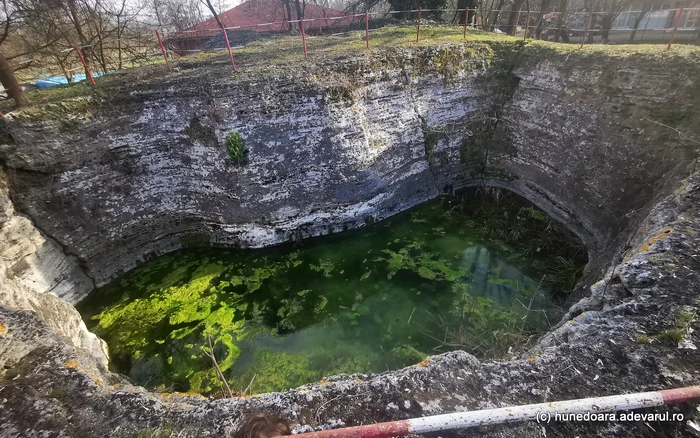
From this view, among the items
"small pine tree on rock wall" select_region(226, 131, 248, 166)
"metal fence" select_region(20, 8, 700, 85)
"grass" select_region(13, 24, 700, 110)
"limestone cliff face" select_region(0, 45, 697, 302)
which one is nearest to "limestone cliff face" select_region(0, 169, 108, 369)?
"limestone cliff face" select_region(0, 45, 697, 302)

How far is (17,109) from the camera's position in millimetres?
7617

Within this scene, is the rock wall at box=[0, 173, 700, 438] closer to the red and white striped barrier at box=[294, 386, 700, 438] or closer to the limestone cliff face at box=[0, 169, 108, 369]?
the red and white striped barrier at box=[294, 386, 700, 438]

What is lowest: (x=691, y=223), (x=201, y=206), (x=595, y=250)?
(x=595, y=250)

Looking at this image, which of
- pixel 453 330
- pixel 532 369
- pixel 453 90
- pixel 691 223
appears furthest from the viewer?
pixel 453 90

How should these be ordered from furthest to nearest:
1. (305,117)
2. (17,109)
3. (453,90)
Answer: (453,90) < (305,117) < (17,109)

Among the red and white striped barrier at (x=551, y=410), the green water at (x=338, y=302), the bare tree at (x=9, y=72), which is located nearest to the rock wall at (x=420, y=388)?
the red and white striped barrier at (x=551, y=410)

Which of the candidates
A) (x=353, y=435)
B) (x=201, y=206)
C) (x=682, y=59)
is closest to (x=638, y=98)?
(x=682, y=59)

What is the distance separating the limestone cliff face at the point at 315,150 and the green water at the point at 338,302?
0.81 metres

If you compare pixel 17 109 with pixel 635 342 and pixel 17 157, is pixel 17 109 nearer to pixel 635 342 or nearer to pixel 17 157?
pixel 17 157

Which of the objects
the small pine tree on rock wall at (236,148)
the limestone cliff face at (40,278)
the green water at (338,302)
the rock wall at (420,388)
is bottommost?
the green water at (338,302)

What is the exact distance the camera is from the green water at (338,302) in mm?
6715

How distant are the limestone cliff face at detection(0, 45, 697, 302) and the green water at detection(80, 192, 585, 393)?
814 millimetres

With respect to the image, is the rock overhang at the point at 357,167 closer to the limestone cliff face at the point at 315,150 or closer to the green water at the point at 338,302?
the limestone cliff face at the point at 315,150

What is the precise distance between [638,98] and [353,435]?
33.3 ft
